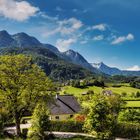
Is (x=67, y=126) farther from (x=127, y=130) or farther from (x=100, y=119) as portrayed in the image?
(x=100, y=119)

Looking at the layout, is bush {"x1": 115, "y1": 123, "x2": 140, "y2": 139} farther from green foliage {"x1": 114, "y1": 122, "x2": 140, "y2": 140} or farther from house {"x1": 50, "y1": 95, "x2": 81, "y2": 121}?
house {"x1": 50, "y1": 95, "x2": 81, "y2": 121}

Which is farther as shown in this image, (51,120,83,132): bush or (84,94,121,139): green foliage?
(51,120,83,132): bush

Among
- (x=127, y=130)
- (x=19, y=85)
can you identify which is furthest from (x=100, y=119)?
(x=127, y=130)

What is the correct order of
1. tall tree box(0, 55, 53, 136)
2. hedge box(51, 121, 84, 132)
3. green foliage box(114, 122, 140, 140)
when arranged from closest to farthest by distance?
tall tree box(0, 55, 53, 136) < green foliage box(114, 122, 140, 140) < hedge box(51, 121, 84, 132)

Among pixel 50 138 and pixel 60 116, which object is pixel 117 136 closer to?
pixel 50 138

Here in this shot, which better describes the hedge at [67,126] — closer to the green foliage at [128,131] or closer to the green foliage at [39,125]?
the green foliage at [128,131]

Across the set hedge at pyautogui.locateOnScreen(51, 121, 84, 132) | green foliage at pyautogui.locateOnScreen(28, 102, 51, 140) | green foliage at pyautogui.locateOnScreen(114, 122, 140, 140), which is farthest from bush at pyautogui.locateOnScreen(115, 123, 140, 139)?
green foliage at pyautogui.locateOnScreen(28, 102, 51, 140)

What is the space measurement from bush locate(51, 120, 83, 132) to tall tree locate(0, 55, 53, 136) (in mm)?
13017

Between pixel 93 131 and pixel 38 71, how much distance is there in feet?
57.1

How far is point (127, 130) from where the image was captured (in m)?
68.8

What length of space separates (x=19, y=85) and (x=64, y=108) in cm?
3712

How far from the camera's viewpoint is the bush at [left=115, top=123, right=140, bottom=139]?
68188 millimetres

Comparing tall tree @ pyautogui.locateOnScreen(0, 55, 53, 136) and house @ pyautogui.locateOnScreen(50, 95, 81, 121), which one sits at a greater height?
tall tree @ pyautogui.locateOnScreen(0, 55, 53, 136)

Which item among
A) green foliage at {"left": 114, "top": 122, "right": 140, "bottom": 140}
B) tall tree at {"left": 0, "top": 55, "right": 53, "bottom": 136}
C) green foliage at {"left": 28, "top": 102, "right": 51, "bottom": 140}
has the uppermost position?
tall tree at {"left": 0, "top": 55, "right": 53, "bottom": 136}
